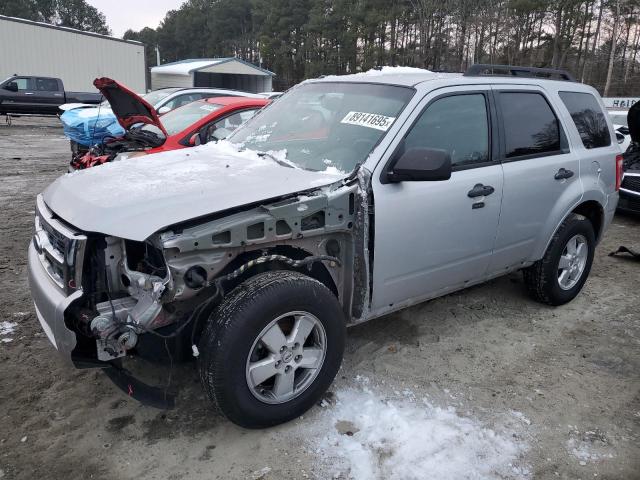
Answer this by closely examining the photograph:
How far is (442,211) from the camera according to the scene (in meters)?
3.39

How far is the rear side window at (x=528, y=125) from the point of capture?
3898 mm

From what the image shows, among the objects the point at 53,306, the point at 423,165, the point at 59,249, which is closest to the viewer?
the point at 53,306

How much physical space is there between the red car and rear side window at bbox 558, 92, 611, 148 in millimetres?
3552

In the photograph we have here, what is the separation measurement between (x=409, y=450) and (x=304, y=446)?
1.82ft

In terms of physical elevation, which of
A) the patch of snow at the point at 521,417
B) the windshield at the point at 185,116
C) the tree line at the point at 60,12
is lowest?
the patch of snow at the point at 521,417

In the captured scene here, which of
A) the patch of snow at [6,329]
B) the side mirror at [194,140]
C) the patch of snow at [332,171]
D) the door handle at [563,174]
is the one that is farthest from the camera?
the side mirror at [194,140]

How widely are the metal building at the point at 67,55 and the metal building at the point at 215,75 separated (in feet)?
22.8

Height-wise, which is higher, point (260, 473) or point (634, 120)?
point (634, 120)

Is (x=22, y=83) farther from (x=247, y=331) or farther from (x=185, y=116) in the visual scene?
(x=247, y=331)

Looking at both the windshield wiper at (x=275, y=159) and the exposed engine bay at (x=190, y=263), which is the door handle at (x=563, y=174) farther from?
the windshield wiper at (x=275, y=159)

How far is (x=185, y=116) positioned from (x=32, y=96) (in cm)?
1783

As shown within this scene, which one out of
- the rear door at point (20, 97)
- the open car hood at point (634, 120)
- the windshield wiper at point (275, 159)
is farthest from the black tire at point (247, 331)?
the rear door at point (20, 97)

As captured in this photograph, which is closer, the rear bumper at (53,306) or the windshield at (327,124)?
the rear bumper at (53,306)

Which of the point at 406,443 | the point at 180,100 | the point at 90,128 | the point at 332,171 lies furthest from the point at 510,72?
the point at 180,100
